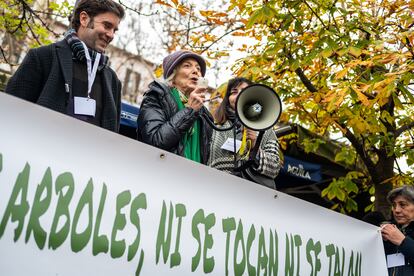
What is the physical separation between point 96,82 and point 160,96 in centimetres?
37

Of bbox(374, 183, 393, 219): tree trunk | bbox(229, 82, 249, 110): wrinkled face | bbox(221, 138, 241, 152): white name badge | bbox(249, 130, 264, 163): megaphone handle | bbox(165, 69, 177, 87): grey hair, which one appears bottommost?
bbox(249, 130, 264, 163): megaphone handle

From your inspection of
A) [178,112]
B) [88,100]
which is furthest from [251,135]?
[88,100]

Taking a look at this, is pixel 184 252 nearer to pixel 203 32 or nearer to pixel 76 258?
pixel 76 258

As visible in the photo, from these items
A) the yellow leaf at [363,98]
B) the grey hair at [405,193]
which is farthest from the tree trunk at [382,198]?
the yellow leaf at [363,98]

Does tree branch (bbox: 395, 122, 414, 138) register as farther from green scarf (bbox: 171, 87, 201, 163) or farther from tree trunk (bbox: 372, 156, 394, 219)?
green scarf (bbox: 171, 87, 201, 163)

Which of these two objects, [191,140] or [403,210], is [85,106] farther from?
[403,210]

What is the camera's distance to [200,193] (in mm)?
2480

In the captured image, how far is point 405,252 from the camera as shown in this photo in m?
3.51

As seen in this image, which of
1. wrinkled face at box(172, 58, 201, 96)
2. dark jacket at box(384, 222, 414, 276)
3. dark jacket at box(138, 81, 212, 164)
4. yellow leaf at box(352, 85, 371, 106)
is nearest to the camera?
dark jacket at box(138, 81, 212, 164)

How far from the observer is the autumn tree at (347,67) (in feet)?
14.1

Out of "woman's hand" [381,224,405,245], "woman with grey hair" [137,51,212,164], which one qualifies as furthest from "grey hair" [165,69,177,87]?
"woman's hand" [381,224,405,245]

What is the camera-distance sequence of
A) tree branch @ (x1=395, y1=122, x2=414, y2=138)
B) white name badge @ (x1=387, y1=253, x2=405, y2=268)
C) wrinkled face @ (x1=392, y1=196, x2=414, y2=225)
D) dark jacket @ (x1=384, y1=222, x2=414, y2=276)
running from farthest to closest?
tree branch @ (x1=395, y1=122, x2=414, y2=138) → wrinkled face @ (x1=392, y1=196, x2=414, y2=225) → white name badge @ (x1=387, y1=253, x2=405, y2=268) → dark jacket @ (x1=384, y1=222, x2=414, y2=276)

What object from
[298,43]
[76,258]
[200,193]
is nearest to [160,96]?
[200,193]

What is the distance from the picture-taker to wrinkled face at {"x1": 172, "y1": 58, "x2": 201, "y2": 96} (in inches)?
127
